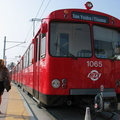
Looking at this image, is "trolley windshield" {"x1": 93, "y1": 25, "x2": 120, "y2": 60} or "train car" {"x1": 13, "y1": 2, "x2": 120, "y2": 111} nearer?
"train car" {"x1": 13, "y1": 2, "x2": 120, "y2": 111}

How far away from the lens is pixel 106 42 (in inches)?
247

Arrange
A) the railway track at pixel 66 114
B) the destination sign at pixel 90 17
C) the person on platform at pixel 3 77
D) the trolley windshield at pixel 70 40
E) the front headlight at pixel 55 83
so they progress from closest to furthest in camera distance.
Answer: the front headlight at pixel 55 83
the trolley windshield at pixel 70 40
the destination sign at pixel 90 17
the railway track at pixel 66 114
the person on platform at pixel 3 77

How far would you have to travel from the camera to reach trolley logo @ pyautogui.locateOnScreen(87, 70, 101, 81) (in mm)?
5746

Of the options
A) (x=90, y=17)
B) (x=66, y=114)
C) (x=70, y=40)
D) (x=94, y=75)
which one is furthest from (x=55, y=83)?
(x=90, y=17)

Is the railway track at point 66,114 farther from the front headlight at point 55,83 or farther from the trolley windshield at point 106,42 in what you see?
the trolley windshield at point 106,42

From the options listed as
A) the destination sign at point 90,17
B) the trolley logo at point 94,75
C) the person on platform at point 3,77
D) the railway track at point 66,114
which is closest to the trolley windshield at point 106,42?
the destination sign at point 90,17

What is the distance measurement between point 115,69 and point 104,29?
4.03 feet

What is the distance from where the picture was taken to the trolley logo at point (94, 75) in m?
5.75

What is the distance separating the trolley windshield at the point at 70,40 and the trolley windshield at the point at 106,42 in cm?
26

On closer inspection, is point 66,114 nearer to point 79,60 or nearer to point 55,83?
point 55,83

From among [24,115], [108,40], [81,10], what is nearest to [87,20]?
[81,10]

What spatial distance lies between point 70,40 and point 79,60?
0.64 m

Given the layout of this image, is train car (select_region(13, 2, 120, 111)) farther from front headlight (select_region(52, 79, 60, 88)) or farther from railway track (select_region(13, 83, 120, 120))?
railway track (select_region(13, 83, 120, 120))

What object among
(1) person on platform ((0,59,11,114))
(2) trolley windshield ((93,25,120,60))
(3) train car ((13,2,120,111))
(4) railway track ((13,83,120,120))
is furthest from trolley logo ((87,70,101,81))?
(1) person on platform ((0,59,11,114))
